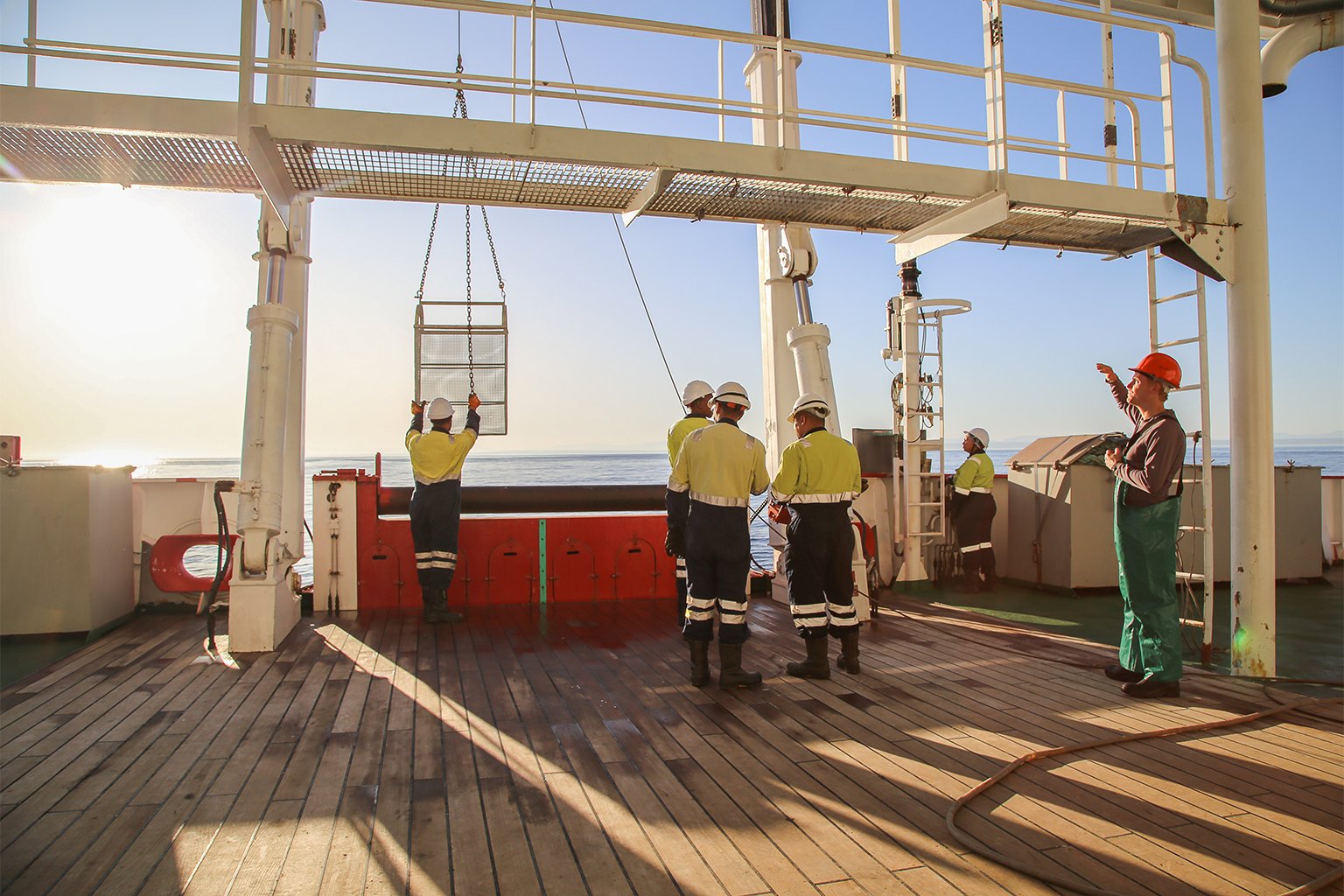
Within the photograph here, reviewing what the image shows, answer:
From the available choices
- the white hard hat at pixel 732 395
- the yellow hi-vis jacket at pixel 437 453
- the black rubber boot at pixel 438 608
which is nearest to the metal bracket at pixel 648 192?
the white hard hat at pixel 732 395

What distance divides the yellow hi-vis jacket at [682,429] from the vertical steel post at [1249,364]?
12.3ft

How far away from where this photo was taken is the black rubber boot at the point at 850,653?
5.80 meters

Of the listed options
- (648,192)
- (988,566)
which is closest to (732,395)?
(648,192)

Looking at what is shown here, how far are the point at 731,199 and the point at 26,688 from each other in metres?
5.89

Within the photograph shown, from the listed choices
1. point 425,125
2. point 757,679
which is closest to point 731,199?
point 425,125

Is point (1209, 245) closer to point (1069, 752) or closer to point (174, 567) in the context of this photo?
point (1069, 752)

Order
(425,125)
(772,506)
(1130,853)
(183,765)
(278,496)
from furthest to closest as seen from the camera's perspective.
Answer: (278,496) → (772,506) → (425,125) → (183,765) → (1130,853)

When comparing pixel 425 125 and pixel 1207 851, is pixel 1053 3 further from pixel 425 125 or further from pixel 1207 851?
pixel 1207 851

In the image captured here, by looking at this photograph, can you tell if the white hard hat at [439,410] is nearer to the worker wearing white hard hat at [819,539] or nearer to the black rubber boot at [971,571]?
the worker wearing white hard hat at [819,539]

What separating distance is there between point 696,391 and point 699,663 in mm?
2330

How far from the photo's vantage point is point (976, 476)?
9797mm

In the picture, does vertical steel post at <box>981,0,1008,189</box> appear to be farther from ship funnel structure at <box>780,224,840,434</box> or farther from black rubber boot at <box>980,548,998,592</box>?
black rubber boot at <box>980,548,998,592</box>

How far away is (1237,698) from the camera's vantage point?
5.21 meters

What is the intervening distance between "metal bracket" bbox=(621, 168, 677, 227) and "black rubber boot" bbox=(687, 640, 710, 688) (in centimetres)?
302
